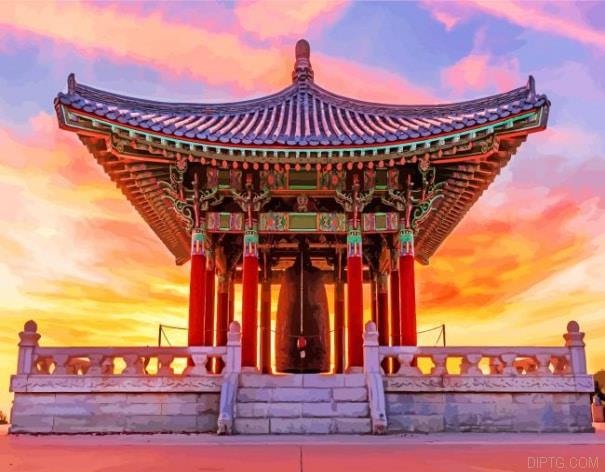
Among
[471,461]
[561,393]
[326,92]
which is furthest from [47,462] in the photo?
[326,92]

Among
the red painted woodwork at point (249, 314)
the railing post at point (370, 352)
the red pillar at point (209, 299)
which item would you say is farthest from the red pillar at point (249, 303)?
the railing post at point (370, 352)

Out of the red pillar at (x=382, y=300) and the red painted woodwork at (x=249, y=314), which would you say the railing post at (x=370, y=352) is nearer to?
the red painted woodwork at (x=249, y=314)

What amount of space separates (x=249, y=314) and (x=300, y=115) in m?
6.62

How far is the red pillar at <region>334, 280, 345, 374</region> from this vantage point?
23298mm

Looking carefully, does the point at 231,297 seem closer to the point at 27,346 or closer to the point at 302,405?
the point at 27,346

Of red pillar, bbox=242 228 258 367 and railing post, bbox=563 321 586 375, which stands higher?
red pillar, bbox=242 228 258 367

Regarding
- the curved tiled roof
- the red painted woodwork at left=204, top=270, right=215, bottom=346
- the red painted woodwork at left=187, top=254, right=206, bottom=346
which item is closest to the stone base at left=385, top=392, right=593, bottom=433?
the red painted woodwork at left=187, top=254, right=206, bottom=346

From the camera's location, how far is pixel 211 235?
63.8 ft

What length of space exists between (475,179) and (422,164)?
2.18m

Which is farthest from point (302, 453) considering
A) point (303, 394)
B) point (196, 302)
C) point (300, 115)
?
point (300, 115)

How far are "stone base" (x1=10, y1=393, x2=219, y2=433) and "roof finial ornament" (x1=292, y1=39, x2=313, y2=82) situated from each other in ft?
41.2

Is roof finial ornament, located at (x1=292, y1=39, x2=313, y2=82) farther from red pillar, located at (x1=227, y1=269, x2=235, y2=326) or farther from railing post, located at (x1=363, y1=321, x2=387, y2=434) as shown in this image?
railing post, located at (x1=363, y1=321, x2=387, y2=434)

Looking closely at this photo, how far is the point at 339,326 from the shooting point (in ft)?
78.1

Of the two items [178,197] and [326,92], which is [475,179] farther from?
[178,197]
